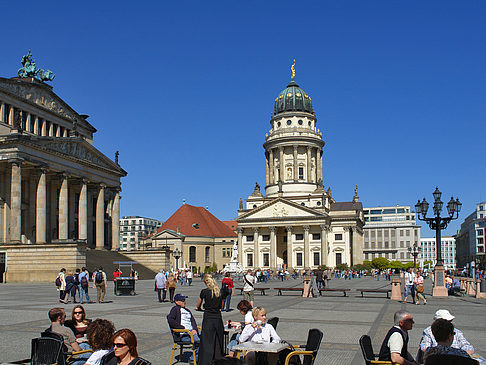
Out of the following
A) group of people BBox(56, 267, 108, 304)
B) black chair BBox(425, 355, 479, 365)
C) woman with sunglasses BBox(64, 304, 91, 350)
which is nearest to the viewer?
black chair BBox(425, 355, 479, 365)

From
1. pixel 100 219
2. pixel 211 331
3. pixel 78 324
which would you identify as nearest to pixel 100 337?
pixel 78 324

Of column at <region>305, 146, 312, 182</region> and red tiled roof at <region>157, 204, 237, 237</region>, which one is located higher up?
column at <region>305, 146, 312, 182</region>

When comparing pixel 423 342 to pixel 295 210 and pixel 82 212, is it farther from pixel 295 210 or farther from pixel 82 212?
pixel 295 210

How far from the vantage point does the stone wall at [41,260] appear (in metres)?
47.3

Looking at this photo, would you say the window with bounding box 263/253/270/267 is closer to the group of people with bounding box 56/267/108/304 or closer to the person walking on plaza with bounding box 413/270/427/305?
the person walking on plaza with bounding box 413/270/427/305

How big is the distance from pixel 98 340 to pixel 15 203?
159ft

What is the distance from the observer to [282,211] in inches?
4109

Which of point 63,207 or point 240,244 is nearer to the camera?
point 63,207

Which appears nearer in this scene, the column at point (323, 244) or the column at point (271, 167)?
the column at point (323, 244)

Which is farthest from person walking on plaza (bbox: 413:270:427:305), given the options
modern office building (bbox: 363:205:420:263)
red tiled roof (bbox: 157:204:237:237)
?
modern office building (bbox: 363:205:420:263)

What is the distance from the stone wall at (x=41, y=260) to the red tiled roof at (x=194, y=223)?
61.2 meters

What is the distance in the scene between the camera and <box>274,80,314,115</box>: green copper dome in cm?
11656

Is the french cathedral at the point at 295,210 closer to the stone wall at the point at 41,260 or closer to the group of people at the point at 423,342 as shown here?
the stone wall at the point at 41,260

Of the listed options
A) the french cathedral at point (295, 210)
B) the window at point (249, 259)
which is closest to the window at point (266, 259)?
the french cathedral at point (295, 210)
